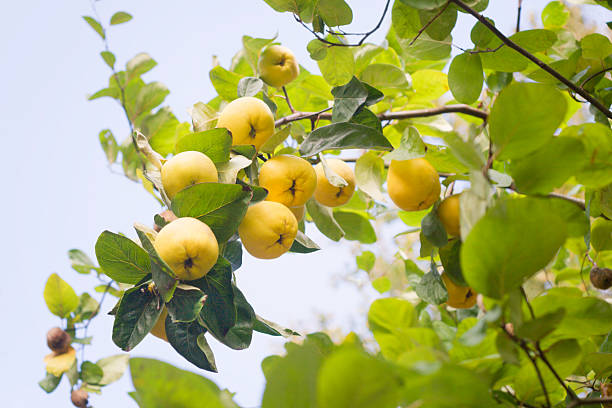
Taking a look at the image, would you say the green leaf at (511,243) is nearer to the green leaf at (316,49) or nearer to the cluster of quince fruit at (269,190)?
the cluster of quince fruit at (269,190)

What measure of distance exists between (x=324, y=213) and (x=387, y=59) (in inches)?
13.8

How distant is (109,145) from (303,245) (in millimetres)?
837

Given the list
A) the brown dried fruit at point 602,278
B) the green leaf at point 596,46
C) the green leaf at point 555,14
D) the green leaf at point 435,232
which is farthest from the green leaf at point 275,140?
the green leaf at point 555,14

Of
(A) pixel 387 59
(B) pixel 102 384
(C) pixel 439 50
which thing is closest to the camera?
(C) pixel 439 50

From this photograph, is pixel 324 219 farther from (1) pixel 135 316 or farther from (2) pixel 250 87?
(1) pixel 135 316

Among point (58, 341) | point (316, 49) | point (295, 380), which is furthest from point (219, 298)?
point (58, 341)

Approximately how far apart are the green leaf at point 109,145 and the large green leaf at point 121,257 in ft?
2.79

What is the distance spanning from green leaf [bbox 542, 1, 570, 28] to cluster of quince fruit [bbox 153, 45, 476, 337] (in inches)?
22.3

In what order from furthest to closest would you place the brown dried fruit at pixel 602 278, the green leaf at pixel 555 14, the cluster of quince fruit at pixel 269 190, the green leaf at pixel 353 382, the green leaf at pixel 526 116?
1. the green leaf at pixel 555 14
2. the brown dried fruit at pixel 602 278
3. the cluster of quince fruit at pixel 269 190
4. the green leaf at pixel 526 116
5. the green leaf at pixel 353 382

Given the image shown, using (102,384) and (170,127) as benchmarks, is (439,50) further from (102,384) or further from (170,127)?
(102,384)

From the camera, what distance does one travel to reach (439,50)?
0.72m

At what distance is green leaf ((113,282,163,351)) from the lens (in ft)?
1.58

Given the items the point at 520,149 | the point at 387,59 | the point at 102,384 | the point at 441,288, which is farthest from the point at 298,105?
the point at 102,384

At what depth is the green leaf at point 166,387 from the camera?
0.23 metres
